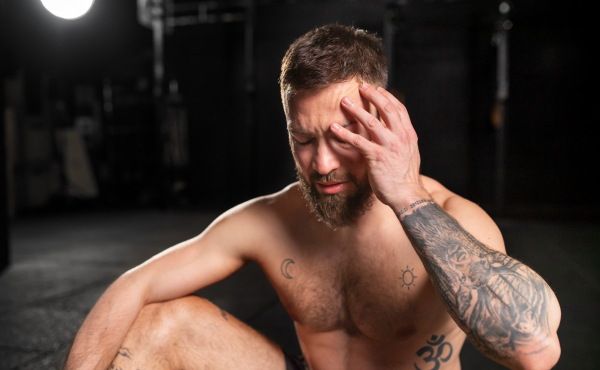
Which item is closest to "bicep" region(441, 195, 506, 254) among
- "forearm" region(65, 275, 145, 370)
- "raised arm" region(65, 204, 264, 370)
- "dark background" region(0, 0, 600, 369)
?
"raised arm" region(65, 204, 264, 370)

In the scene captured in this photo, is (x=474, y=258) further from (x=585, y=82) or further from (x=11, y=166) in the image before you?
(x=11, y=166)

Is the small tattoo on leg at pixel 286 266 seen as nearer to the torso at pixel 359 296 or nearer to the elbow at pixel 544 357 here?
the torso at pixel 359 296

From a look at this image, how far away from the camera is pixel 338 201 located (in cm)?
117

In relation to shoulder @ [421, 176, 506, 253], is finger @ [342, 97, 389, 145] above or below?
above

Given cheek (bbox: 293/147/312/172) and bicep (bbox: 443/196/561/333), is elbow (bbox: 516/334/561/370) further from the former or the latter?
cheek (bbox: 293/147/312/172)

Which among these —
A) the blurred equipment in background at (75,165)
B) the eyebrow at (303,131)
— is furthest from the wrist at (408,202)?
the blurred equipment in background at (75,165)

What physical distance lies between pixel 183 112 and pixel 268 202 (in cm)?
609

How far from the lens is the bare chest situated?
3.83ft

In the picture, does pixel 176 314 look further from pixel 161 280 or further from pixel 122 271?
pixel 122 271

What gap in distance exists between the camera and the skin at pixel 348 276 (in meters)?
0.91

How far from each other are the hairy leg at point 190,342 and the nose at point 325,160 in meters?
0.55

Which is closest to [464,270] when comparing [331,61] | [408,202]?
[408,202]

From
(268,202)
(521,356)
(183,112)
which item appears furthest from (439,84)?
(521,356)

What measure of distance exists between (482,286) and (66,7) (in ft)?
14.6
